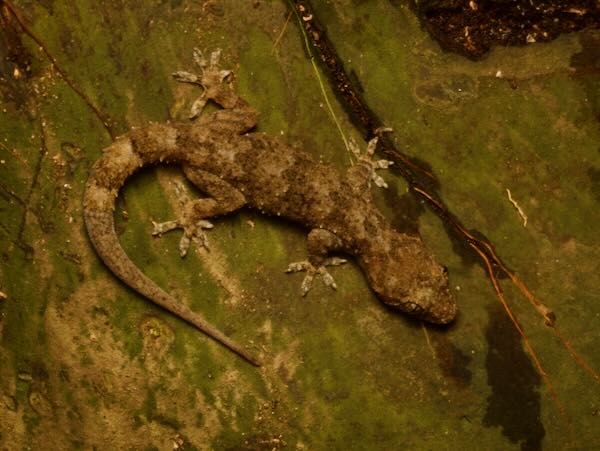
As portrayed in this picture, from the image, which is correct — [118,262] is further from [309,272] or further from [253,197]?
[309,272]

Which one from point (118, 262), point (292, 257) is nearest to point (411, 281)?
point (292, 257)

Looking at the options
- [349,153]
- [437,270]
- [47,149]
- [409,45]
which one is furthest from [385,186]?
[47,149]

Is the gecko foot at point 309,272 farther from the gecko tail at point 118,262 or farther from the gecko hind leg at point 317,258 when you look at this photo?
the gecko tail at point 118,262

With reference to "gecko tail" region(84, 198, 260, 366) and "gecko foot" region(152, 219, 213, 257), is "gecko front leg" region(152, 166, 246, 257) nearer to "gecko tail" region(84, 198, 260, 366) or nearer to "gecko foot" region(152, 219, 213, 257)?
"gecko foot" region(152, 219, 213, 257)

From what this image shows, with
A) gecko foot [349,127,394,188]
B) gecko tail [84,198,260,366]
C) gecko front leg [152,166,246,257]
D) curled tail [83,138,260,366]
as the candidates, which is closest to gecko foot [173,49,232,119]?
gecko front leg [152,166,246,257]

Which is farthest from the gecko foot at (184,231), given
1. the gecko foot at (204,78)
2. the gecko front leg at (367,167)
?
the gecko front leg at (367,167)

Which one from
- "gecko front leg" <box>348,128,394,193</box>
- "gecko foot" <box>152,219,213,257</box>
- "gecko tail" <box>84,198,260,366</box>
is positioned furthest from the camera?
"gecko front leg" <box>348,128,394,193</box>
